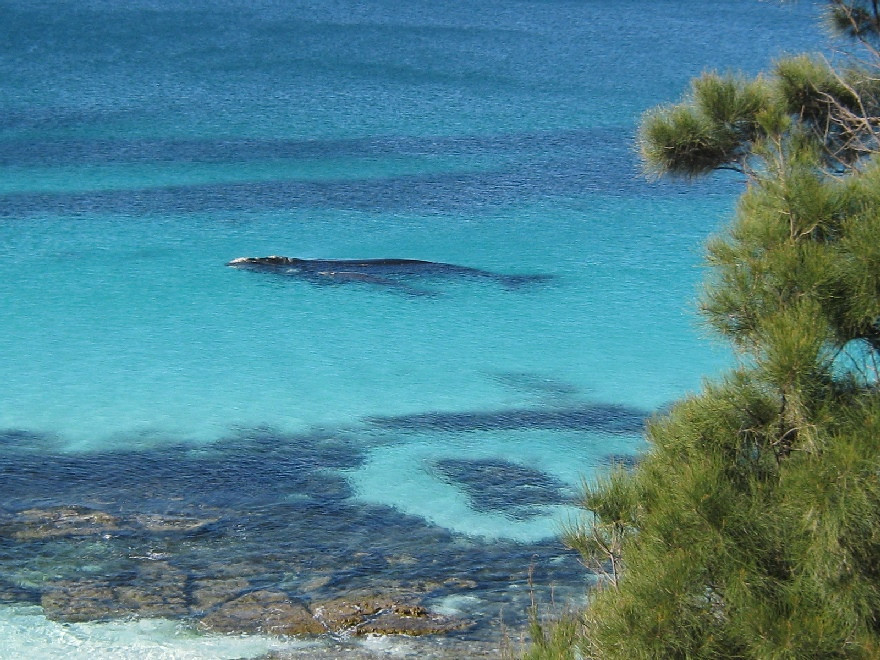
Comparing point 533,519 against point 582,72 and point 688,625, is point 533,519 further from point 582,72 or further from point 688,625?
point 582,72

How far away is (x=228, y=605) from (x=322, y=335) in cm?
550

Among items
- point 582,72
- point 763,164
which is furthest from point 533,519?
point 582,72

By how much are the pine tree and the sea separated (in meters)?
0.41

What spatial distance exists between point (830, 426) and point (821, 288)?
1.39ft

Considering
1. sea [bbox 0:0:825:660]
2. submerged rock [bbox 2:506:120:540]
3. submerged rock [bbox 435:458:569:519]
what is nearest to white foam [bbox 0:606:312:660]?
sea [bbox 0:0:825:660]

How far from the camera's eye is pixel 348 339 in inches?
460

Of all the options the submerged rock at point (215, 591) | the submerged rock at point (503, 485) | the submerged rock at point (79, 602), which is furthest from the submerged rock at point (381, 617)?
the submerged rock at point (503, 485)

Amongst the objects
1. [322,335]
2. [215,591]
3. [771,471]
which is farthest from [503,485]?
[771,471]

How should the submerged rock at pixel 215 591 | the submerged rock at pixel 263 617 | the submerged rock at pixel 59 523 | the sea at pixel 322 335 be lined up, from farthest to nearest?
1. the submerged rock at pixel 59 523
2. the sea at pixel 322 335
3. the submerged rock at pixel 215 591
4. the submerged rock at pixel 263 617

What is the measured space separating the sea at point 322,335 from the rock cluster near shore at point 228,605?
0.03 m

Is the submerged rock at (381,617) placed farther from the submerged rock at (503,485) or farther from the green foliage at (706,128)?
the green foliage at (706,128)

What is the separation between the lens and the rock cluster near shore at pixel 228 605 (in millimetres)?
6289

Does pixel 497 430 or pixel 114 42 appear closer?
pixel 497 430

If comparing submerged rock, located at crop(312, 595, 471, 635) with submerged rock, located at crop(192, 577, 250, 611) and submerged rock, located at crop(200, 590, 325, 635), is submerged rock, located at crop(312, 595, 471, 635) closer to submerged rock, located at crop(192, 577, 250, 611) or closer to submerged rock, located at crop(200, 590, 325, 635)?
submerged rock, located at crop(200, 590, 325, 635)
